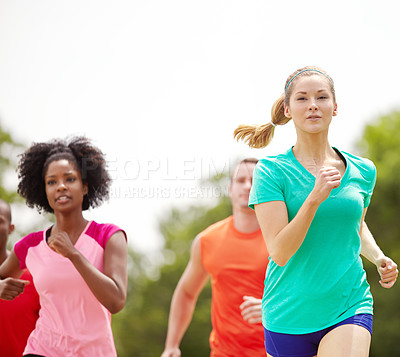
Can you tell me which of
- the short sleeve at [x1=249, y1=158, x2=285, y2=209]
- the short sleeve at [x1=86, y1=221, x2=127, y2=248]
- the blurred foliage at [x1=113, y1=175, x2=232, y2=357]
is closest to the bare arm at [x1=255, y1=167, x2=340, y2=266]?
the short sleeve at [x1=249, y1=158, x2=285, y2=209]

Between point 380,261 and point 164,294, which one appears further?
point 164,294

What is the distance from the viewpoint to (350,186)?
3422 mm

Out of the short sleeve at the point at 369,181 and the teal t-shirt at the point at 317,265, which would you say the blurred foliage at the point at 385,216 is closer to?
the short sleeve at the point at 369,181

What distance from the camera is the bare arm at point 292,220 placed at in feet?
10.1

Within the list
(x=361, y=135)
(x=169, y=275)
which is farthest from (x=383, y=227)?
(x=169, y=275)

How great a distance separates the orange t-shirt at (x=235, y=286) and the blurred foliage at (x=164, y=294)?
18209mm

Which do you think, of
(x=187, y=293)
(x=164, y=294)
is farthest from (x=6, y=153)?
(x=187, y=293)

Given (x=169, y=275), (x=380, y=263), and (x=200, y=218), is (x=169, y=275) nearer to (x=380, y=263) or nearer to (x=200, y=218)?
(x=200, y=218)

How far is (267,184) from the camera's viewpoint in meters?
3.37

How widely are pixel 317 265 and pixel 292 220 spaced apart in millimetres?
310

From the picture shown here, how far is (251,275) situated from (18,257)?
201cm

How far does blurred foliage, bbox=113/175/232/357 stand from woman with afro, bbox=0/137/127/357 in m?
19.3

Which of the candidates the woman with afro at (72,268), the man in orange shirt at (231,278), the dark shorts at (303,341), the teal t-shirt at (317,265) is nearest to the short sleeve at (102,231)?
the woman with afro at (72,268)

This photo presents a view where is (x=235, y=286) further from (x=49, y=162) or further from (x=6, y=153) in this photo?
(x=6, y=153)
